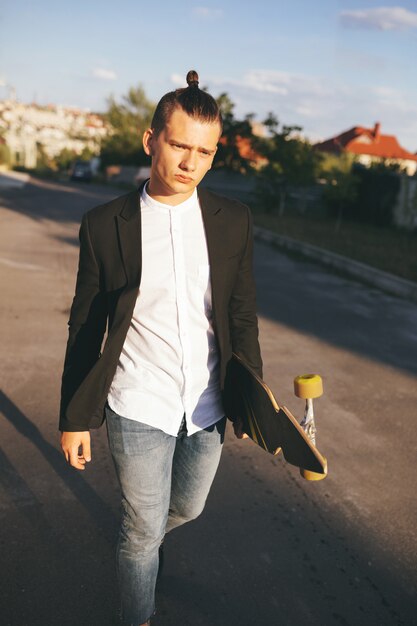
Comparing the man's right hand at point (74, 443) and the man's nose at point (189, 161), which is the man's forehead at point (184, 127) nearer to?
the man's nose at point (189, 161)

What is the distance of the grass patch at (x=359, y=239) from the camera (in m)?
12.2

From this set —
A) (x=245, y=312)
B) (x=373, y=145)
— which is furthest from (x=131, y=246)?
(x=373, y=145)

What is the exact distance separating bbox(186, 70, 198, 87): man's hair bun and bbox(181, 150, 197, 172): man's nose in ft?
0.92

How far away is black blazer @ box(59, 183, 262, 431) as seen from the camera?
6.21ft

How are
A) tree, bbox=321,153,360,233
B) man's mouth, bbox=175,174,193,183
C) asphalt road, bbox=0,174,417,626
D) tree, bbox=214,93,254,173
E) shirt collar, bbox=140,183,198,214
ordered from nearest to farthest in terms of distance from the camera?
man's mouth, bbox=175,174,193,183 → shirt collar, bbox=140,183,198,214 → asphalt road, bbox=0,174,417,626 → tree, bbox=321,153,360,233 → tree, bbox=214,93,254,173

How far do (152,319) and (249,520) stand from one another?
67.1 inches

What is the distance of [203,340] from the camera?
→ 2012 millimetres

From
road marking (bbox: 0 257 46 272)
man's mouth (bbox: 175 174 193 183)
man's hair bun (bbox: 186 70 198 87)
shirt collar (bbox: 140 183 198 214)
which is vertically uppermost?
man's hair bun (bbox: 186 70 198 87)

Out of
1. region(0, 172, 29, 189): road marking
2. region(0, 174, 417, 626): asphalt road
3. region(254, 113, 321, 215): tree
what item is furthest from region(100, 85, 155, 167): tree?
region(0, 174, 417, 626): asphalt road

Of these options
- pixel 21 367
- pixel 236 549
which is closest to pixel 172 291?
pixel 236 549

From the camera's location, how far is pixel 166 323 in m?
1.92

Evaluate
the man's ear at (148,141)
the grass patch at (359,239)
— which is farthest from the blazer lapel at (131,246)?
the grass patch at (359,239)

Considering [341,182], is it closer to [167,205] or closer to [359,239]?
[359,239]

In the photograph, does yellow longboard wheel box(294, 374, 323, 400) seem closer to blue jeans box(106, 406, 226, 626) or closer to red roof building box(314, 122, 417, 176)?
blue jeans box(106, 406, 226, 626)
